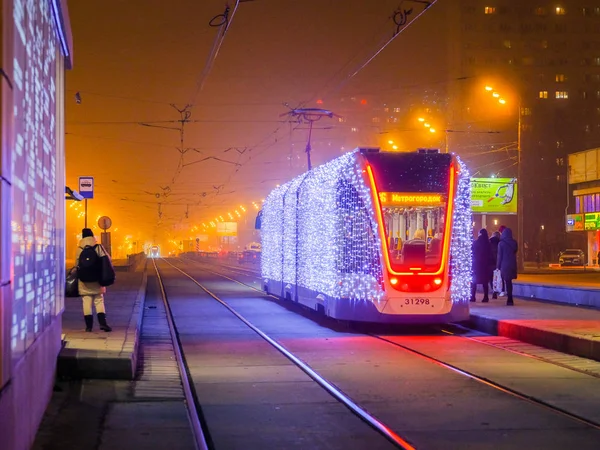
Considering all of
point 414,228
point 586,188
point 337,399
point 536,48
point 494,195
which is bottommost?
point 337,399

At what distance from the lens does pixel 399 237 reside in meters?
Answer: 15.8

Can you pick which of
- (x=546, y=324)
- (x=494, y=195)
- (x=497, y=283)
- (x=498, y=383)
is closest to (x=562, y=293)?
(x=497, y=283)

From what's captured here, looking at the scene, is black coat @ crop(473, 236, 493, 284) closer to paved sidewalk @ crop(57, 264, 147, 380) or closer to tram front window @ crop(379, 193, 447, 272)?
tram front window @ crop(379, 193, 447, 272)

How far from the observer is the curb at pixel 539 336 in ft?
41.8

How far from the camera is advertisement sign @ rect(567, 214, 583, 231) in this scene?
57219 millimetres

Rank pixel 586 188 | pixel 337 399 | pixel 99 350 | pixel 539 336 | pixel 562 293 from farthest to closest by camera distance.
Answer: pixel 586 188, pixel 562 293, pixel 539 336, pixel 99 350, pixel 337 399

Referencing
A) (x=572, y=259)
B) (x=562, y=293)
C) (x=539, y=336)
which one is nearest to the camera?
(x=539, y=336)

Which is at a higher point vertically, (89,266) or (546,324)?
(89,266)

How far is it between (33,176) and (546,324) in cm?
1127

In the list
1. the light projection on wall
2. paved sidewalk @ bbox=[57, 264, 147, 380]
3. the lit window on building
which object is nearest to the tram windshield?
paved sidewalk @ bbox=[57, 264, 147, 380]

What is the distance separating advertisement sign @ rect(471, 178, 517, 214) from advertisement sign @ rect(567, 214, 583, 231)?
19814mm

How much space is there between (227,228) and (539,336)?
381 feet

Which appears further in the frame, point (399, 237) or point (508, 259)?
point (508, 259)

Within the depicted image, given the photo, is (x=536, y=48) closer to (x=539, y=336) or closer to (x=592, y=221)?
(x=592, y=221)
